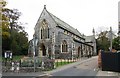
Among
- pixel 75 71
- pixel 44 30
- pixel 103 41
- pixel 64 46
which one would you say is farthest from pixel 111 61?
pixel 103 41

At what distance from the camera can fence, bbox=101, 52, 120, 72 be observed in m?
24.4

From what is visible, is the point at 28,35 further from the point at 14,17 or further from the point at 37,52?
the point at 37,52

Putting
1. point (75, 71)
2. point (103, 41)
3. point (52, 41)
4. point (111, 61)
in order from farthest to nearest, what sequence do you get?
point (103, 41), point (52, 41), point (75, 71), point (111, 61)

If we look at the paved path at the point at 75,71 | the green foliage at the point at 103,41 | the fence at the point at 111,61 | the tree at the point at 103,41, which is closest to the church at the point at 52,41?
the paved path at the point at 75,71

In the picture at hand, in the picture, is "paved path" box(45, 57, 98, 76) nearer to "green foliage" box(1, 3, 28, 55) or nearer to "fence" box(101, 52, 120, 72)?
"fence" box(101, 52, 120, 72)

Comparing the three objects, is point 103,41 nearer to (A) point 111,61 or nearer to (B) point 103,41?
(B) point 103,41

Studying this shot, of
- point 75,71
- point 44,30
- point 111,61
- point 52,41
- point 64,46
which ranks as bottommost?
point 75,71

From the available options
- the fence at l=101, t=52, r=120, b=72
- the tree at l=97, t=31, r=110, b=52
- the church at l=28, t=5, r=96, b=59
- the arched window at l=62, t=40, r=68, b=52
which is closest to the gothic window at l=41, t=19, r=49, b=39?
the church at l=28, t=5, r=96, b=59

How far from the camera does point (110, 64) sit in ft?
83.0

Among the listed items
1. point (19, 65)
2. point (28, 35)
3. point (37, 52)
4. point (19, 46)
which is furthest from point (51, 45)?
point (19, 65)

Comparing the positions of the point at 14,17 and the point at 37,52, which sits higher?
A: the point at 14,17

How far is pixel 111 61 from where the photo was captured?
81.0ft

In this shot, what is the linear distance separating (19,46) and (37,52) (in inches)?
371

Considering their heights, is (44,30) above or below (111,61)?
above
